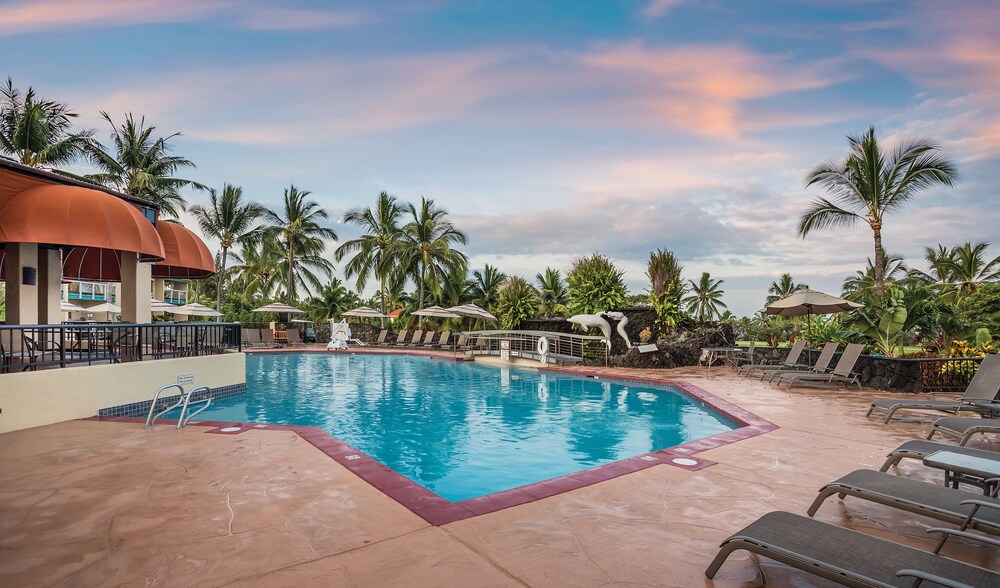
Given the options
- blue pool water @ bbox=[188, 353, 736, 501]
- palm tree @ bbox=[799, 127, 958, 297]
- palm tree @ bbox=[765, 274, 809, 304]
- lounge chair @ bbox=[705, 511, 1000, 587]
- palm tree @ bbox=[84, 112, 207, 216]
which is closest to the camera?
lounge chair @ bbox=[705, 511, 1000, 587]

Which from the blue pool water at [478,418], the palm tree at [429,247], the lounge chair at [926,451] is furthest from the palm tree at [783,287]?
the lounge chair at [926,451]

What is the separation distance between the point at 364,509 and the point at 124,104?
2889cm

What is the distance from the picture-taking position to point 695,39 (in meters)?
12.0

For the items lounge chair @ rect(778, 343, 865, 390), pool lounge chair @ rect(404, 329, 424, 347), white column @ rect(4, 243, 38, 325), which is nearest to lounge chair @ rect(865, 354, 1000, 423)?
lounge chair @ rect(778, 343, 865, 390)

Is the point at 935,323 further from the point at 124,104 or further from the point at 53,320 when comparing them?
the point at 124,104

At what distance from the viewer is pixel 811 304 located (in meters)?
12.8

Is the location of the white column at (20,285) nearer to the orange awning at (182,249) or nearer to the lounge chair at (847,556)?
the orange awning at (182,249)

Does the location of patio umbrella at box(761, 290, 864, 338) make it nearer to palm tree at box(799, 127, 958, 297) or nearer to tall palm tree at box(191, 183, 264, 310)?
palm tree at box(799, 127, 958, 297)

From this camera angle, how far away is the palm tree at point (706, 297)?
53500 millimetres

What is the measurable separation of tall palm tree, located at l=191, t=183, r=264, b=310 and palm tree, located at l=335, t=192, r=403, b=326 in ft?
21.9

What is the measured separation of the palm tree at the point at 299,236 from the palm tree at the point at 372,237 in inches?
122

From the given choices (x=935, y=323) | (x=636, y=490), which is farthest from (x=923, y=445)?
(x=935, y=323)

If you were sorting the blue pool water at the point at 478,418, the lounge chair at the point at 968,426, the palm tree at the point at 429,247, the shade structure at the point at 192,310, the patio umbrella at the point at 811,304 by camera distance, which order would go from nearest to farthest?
1. the lounge chair at the point at 968,426
2. the blue pool water at the point at 478,418
3. the patio umbrella at the point at 811,304
4. the shade structure at the point at 192,310
5. the palm tree at the point at 429,247

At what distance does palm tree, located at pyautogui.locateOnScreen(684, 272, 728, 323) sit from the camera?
176 ft
